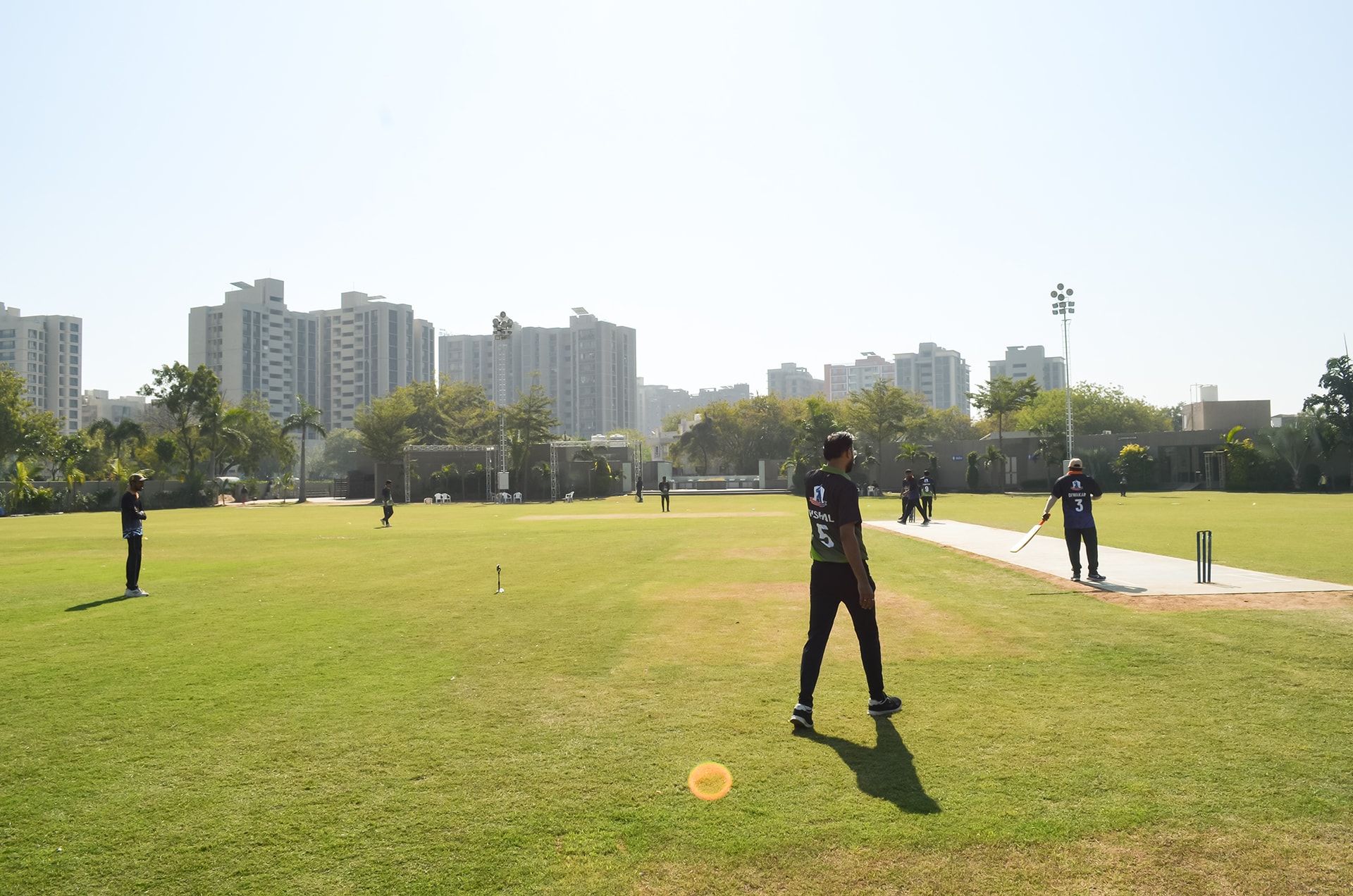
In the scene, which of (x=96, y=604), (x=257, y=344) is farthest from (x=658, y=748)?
(x=257, y=344)

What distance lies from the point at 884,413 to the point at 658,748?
68.4 meters

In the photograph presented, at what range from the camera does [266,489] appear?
2995 inches

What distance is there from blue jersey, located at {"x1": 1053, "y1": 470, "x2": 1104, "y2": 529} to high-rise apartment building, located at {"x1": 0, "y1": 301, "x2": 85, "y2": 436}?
18006 centimetres

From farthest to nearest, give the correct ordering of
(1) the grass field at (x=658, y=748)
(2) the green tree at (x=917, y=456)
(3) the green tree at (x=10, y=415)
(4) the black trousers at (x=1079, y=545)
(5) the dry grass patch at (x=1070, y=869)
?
1. (2) the green tree at (x=917, y=456)
2. (3) the green tree at (x=10, y=415)
3. (4) the black trousers at (x=1079, y=545)
4. (1) the grass field at (x=658, y=748)
5. (5) the dry grass patch at (x=1070, y=869)

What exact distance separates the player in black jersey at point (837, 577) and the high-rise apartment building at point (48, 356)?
18246cm

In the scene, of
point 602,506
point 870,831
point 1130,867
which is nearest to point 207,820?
point 870,831

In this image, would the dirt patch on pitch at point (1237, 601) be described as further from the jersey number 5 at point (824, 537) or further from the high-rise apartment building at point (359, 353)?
the high-rise apartment building at point (359, 353)

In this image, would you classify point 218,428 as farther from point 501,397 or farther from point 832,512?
point 832,512

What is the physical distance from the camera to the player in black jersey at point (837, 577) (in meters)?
5.70

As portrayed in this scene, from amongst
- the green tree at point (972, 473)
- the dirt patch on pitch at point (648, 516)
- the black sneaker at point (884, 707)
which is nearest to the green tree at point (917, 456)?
the green tree at point (972, 473)

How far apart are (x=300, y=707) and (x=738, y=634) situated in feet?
14.4

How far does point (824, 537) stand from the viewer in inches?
231

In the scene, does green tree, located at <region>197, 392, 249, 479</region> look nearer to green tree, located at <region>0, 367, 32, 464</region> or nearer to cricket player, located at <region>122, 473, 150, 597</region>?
green tree, located at <region>0, 367, 32, 464</region>

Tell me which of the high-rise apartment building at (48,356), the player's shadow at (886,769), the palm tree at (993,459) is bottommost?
the player's shadow at (886,769)
